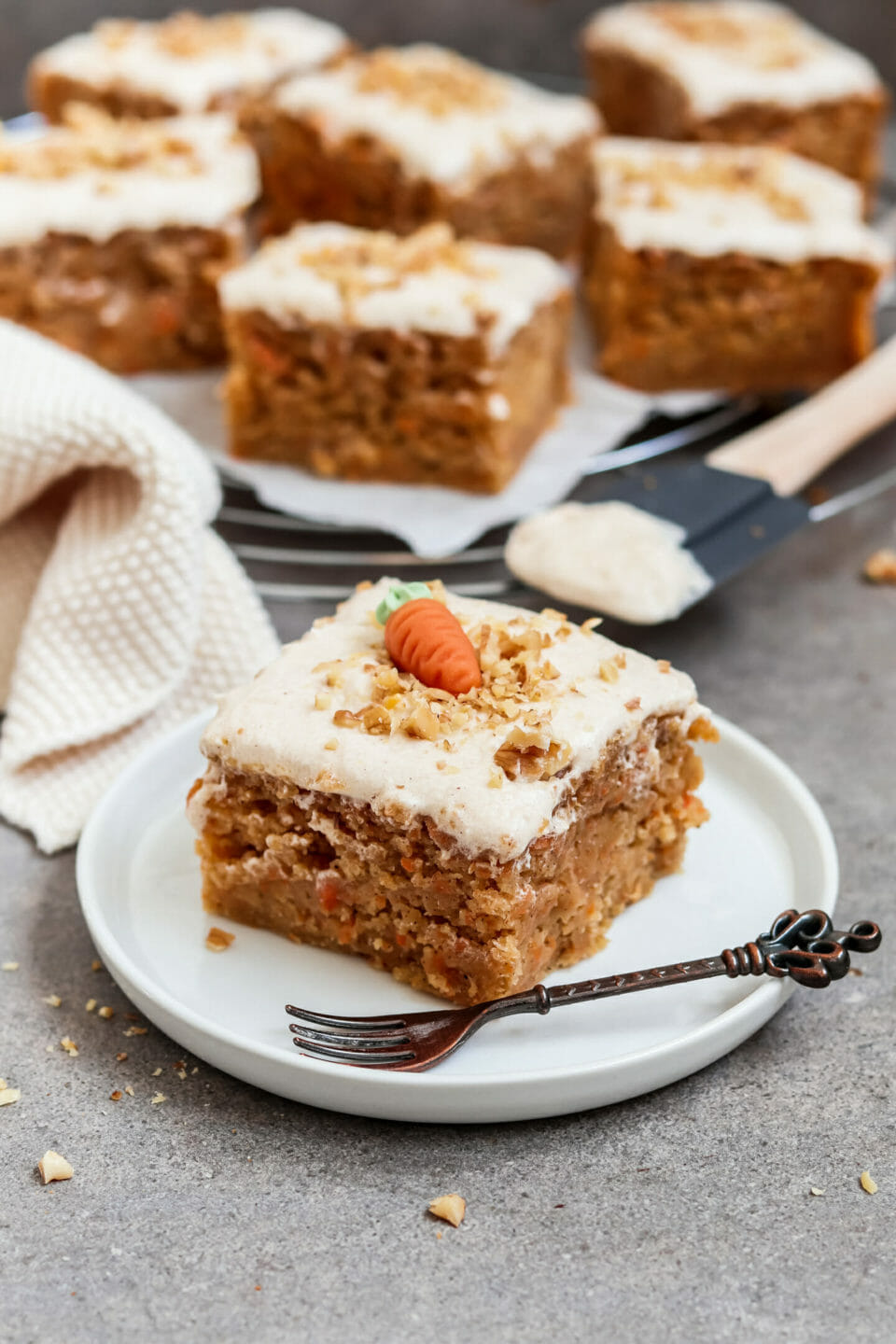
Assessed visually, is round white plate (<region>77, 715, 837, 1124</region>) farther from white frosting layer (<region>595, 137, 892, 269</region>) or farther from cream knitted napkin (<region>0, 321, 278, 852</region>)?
white frosting layer (<region>595, 137, 892, 269</region>)

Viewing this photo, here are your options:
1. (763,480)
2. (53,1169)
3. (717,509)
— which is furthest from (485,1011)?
(763,480)

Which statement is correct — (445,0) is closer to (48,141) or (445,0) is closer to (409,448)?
(48,141)

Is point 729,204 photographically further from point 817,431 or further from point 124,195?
point 124,195

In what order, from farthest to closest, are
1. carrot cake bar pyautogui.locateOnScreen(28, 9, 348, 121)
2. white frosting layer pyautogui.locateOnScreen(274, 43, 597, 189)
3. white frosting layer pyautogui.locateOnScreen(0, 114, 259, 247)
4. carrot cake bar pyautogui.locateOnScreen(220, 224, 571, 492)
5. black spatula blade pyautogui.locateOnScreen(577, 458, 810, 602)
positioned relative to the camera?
carrot cake bar pyautogui.locateOnScreen(28, 9, 348, 121)
white frosting layer pyautogui.locateOnScreen(274, 43, 597, 189)
white frosting layer pyautogui.locateOnScreen(0, 114, 259, 247)
carrot cake bar pyautogui.locateOnScreen(220, 224, 571, 492)
black spatula blade pyautogui.locateOnScreen(577, 458, 810, 602)

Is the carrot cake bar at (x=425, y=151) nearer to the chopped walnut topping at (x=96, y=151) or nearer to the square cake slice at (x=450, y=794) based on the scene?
the chopped walnut topping at (x=96, y=151)

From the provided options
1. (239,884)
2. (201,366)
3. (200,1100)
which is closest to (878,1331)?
(200,1100)

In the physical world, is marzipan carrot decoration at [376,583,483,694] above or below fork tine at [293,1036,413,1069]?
above

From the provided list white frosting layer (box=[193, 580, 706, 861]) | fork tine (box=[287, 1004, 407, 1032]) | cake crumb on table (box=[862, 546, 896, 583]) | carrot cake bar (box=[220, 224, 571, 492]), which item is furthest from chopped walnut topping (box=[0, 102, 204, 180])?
fork tine (box=[287, 1004, 407, 1032])
